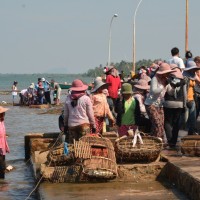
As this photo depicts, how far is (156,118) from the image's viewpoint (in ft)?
38.7

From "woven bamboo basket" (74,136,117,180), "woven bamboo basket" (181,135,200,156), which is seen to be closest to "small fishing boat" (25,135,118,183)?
"woven bamboo basket" (74,136,117,180)

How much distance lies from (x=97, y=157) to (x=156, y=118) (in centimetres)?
201

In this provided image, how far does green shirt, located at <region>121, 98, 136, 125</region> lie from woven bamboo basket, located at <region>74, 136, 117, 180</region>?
1396 mm

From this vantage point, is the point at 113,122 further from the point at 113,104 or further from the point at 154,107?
the point at 113,104

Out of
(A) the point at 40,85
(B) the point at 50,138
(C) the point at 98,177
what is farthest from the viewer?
(A) the point at 40,85

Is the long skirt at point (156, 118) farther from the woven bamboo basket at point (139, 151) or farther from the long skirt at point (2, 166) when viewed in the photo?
the long skirt at point (2, 166)

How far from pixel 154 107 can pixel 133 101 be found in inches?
18.6

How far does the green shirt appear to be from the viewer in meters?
12.0

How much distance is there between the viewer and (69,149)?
424 inches

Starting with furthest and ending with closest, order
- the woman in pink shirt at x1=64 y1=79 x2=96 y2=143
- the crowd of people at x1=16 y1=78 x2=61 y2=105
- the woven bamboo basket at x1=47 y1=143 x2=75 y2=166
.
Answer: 1. the crowd of people at x1=16 y1=78 x2=61 y2=105
2. the woman in pink shirt at x1=64 y1=79 x2=96 y2=143
3. the woven bamboo basket at x1=47 y1=143 x2=75 y2=166

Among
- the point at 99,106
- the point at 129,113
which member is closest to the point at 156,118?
the point at 129,113

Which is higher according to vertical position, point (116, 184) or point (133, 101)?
point (133, 101)

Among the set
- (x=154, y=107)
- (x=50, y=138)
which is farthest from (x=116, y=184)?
(x=50, y=138)

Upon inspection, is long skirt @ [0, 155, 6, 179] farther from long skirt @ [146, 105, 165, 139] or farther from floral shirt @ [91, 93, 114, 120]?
long skirt @ [146, 105, 165, 139]
